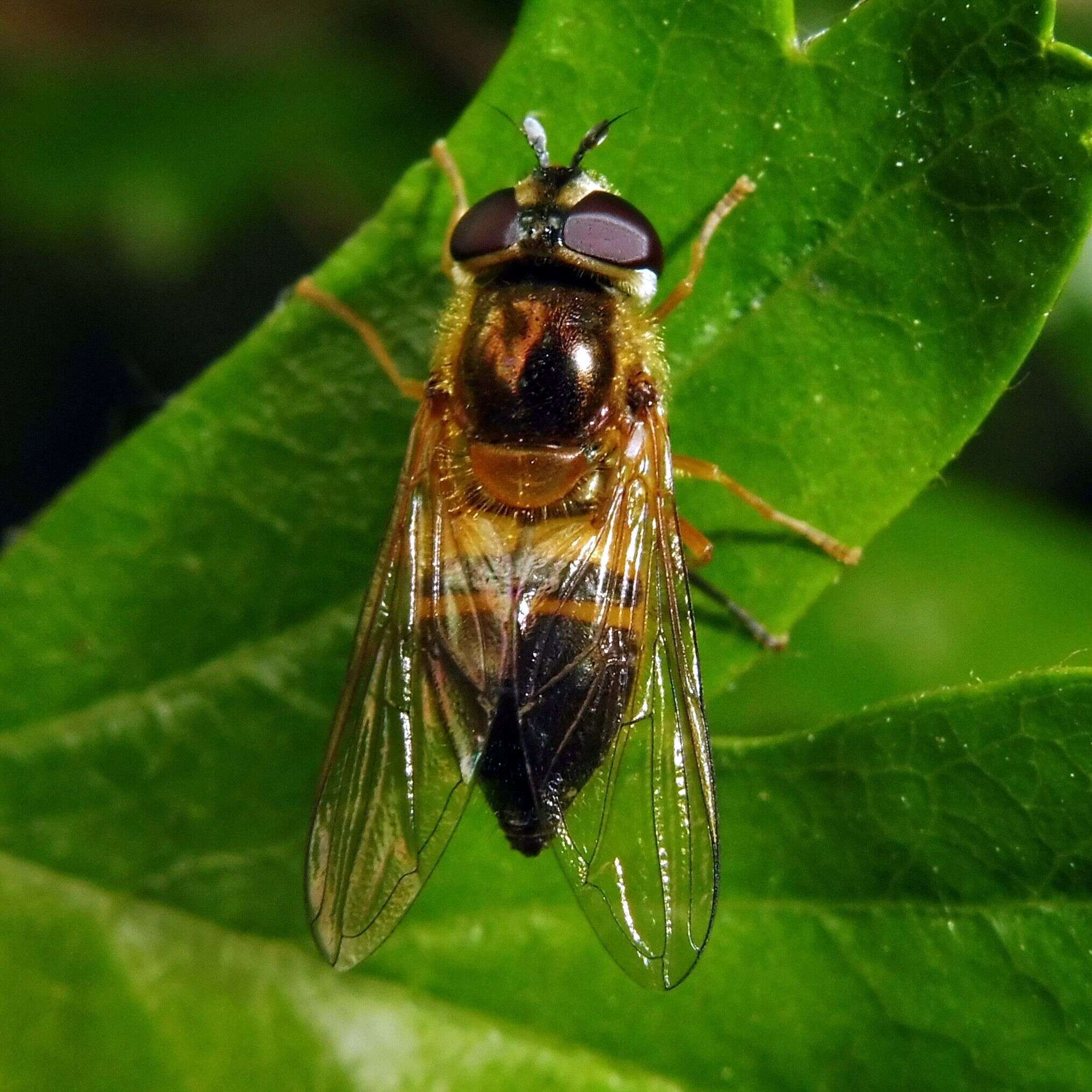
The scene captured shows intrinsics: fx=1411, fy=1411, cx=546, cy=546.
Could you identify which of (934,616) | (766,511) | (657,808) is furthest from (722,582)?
(934,616)

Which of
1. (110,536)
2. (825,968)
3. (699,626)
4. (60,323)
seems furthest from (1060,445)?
(60,323)

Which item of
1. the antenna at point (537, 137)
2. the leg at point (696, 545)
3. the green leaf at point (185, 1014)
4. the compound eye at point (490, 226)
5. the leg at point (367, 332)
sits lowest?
the green leaf at point (185, 1014)

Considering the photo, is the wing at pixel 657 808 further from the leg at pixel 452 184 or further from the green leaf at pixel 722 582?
the leg at pixel 452 184

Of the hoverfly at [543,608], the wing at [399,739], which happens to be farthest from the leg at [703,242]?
the wing at [399,739]

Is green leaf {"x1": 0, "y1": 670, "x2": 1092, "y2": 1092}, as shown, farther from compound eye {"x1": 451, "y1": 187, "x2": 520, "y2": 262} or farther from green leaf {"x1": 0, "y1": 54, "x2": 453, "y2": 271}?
green leaf {"x1": 0, "y1": 54, "x2": 453, "y2": 271}

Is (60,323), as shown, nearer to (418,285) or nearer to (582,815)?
(418,285)

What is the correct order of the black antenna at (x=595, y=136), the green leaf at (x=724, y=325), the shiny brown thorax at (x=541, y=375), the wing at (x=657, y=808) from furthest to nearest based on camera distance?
1. the shiny brown thorax at (x=541, y=375)
2. the black antenna at (x=595, y=136)
3. the wing at (x=657, y=808)
4. the green leaf at (x=724, y=325)
